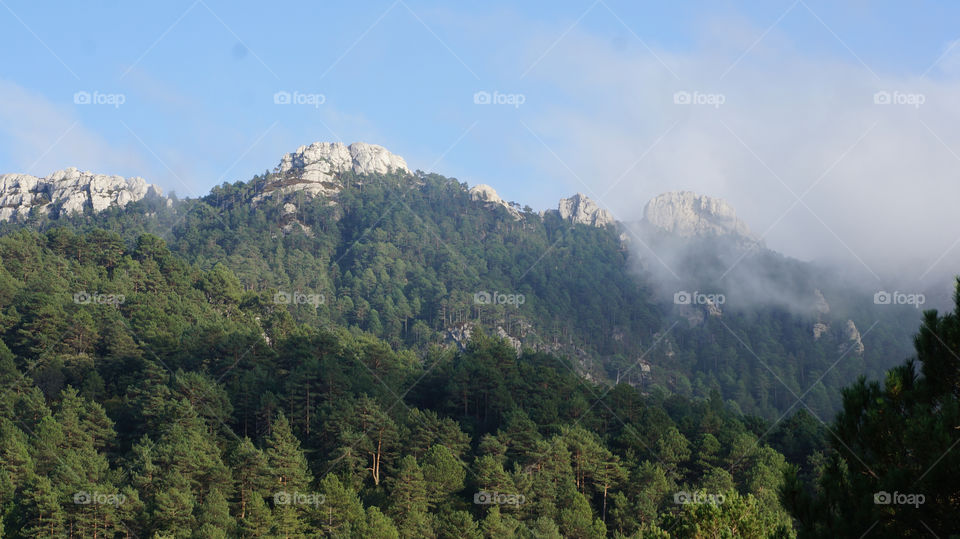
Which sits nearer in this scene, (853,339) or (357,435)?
(357,435)

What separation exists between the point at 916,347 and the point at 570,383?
73654 millimetres

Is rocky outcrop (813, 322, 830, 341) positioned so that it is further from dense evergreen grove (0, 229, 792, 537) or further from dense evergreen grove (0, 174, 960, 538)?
dense evergreen grove (0, 229, 792, 537)

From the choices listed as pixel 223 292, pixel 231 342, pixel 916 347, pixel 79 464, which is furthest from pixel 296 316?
pixel 916 347

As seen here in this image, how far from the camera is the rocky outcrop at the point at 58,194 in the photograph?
612 ft

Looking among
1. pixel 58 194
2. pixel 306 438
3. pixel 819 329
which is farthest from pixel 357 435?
pixel 819 329

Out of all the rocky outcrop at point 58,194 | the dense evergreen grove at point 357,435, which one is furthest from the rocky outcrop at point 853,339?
the rocky outcrop at point 58,194

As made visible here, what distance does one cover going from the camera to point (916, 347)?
19031mm

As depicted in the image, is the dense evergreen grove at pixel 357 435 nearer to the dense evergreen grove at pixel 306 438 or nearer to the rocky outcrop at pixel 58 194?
the dense evergreen grove at pixel 306 438

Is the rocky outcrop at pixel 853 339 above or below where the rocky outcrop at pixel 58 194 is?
below

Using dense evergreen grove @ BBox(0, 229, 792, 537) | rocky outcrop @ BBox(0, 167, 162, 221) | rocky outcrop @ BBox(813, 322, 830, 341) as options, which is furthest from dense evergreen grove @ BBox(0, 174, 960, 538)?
rocky outcrop @ BBox(813, 322, 830, 341)

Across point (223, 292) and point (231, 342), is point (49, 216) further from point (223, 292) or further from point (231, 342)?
point (231, 342)

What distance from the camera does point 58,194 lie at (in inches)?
7525

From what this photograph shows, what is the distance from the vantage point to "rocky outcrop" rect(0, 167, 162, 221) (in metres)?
186

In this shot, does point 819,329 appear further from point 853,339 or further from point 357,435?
point 357,435
